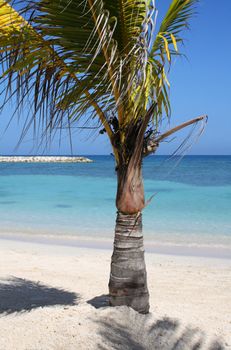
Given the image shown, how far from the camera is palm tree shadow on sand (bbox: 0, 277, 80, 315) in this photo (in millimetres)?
4852

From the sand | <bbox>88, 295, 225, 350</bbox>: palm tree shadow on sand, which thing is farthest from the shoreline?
<bbox>88, 295, 225, 350</bbox>: palm tree shadow on sand

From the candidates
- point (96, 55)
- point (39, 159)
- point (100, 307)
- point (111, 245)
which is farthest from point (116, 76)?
point (39, 159)

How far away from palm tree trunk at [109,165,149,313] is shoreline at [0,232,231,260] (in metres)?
5.57

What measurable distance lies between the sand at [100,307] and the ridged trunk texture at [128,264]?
130 mm

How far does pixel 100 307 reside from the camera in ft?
14.6

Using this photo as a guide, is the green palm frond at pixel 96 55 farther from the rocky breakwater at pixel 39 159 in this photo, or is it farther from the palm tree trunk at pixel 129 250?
the rocky breakwater at pixel 39 159

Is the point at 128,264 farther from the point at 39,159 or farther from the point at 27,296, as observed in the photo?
the point at 39,159

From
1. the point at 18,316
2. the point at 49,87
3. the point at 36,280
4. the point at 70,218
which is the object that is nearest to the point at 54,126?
the point at 49,87

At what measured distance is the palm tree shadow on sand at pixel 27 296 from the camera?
4852 millimetres

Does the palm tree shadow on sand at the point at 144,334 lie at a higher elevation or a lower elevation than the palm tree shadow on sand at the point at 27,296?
higher

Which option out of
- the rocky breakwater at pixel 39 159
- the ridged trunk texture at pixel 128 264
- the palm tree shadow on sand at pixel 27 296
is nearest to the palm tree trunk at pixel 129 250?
the ridged trunk texture at pixel 128 264

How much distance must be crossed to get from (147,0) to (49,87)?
1.23m

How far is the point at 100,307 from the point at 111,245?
6427 mm

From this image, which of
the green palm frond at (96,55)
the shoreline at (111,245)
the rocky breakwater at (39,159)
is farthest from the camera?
the rocky breakwater at (39,159)
